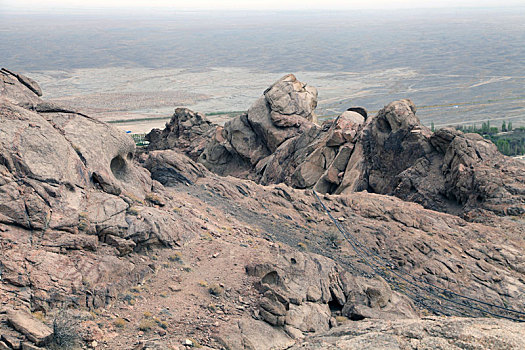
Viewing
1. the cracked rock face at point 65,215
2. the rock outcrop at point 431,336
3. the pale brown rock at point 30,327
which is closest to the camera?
the pale brown rock at point 30,327

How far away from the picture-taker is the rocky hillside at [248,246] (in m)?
11.6

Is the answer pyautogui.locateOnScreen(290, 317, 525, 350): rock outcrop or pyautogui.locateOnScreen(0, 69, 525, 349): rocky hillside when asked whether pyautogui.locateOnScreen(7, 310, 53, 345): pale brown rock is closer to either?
pyautogui.locateOnScreen(0, 69, 525, 349): rocky hillside

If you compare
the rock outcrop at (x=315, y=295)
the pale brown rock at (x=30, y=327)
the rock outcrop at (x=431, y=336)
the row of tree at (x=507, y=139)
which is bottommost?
the row of tree at (x=507, y=139)

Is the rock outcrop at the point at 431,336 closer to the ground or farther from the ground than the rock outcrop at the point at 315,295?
farther from the ground

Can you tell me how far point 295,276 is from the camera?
628 inches

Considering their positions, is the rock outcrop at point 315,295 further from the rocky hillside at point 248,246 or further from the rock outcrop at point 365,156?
the rock outcrop at point 365,156

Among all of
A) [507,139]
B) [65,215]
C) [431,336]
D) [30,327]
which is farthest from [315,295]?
[507,139]

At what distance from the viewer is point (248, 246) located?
17.6m

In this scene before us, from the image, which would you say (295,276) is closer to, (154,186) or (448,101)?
(154,186)

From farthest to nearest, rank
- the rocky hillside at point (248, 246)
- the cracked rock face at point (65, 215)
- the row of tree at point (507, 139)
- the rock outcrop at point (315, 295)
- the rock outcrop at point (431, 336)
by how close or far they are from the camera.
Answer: the row of tree at point (507, 139) < the rock outcrop at point (315, 295) < the cracked rock face at point (65, 215) < the rocky hillside at point (248, 246) < the rock outcrop at point (431, 336)

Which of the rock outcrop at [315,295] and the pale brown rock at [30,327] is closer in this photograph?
the pale brown rock at [30,327]

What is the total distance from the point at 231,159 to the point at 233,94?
98501 mm

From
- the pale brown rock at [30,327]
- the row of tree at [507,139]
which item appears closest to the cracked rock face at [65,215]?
the pale brown rock at [30,327]

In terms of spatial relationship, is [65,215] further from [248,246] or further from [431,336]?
[431,336]
